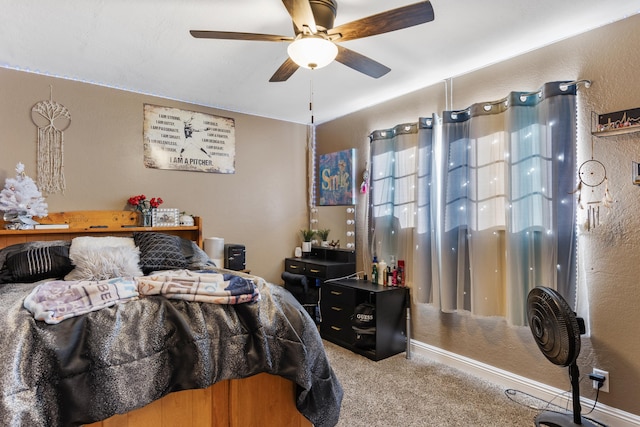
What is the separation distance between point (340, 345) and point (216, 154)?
2350mm

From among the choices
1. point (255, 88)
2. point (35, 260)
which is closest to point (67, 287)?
point (35, 260)

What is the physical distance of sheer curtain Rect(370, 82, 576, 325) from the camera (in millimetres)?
2240

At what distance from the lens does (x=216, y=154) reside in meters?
3.83

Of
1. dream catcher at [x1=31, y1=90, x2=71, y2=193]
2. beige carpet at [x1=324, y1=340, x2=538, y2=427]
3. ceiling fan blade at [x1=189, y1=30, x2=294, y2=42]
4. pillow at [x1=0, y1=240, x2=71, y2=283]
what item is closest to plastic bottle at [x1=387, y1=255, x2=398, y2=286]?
beige carpet at [x1=324, y1=340, x2=538, y2=427]

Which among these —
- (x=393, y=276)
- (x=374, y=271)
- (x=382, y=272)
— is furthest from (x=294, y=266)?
(x=393, y=276)

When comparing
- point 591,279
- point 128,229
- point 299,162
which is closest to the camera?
point 591,279

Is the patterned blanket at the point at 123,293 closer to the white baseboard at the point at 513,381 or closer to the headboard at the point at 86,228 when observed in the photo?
the headboard at the point at 86,228

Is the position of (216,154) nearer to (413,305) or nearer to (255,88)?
(255,88)

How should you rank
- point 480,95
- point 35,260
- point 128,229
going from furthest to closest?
point 128,229
point 480,95
point 35,260

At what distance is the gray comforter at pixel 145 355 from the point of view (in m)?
1.27

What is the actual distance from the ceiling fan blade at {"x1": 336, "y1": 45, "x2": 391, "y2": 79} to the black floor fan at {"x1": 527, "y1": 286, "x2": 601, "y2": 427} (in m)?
1.57

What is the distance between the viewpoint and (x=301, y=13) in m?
1.64

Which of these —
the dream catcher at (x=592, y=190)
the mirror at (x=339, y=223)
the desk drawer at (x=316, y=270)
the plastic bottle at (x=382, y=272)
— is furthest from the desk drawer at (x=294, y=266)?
the dream catcher at (x=592, y=190)

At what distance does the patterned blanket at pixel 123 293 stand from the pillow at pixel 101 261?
2.19 feet
